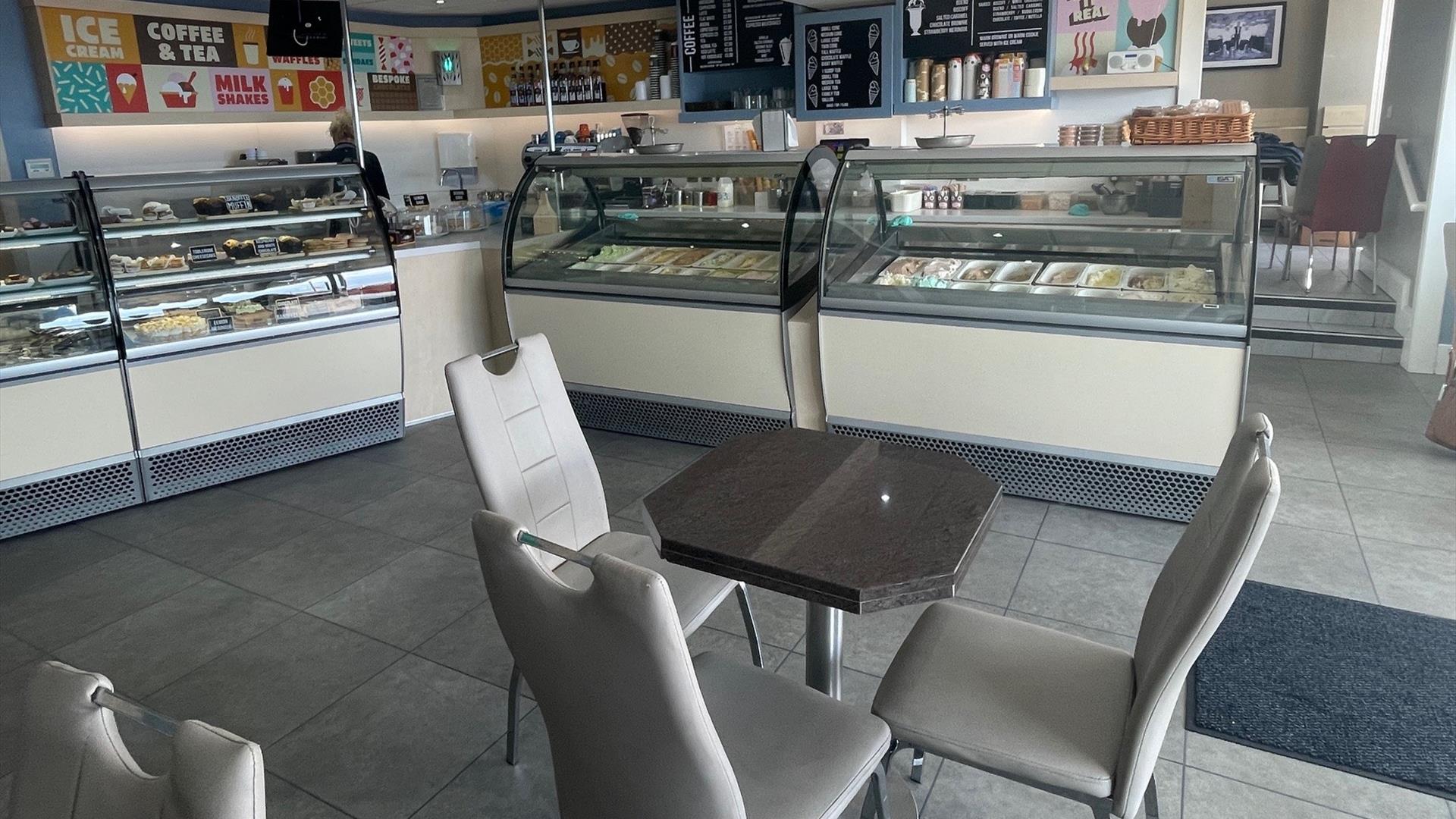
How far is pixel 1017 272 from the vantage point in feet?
12.2

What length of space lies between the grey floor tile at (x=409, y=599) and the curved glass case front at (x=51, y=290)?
4.97 ft

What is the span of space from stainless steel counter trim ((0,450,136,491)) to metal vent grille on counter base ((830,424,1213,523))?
2.88 meters

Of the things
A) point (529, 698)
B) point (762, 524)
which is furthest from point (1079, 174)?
point (529, 698)

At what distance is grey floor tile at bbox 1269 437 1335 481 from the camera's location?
152 inches

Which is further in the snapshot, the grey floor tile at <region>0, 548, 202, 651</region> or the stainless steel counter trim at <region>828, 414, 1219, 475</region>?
the stainless steel counter trim at <region>828, 414, 1219, 475</region>

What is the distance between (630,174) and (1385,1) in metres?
8.66

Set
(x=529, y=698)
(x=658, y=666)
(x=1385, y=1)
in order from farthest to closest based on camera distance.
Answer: (x=1385, y=1) → (x=529, y=698) → (x=658, y=666)

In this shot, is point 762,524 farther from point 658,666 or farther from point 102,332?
point 102,332

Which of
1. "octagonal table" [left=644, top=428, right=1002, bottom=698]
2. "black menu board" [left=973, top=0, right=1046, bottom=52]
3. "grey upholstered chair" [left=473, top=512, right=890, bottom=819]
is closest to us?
"grey upholstered chair" [left=473, top=512, right=890, bottom=819]

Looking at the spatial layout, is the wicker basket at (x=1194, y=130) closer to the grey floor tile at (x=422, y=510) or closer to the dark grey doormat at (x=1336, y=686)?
the dark grey doormat at (x=1336, y=686)

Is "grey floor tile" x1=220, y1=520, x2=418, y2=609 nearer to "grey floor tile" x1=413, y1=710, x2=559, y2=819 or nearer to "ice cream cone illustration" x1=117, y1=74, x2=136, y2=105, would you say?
"grey floor tile" x1=413, y1=710, x2=559, y2=819

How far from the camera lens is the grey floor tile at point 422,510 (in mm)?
3668

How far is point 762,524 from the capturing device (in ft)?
6.17

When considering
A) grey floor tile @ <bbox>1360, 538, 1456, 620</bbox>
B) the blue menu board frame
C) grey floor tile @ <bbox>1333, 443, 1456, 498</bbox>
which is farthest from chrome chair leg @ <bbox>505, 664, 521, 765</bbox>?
the blue menu board frame
